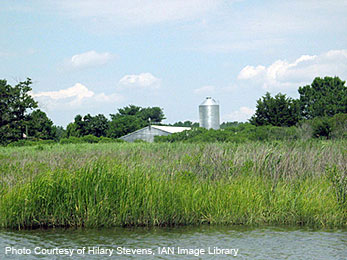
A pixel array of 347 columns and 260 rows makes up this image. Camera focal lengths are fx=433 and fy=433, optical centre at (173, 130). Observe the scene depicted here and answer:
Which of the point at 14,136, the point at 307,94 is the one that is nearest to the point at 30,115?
the point at 14,136

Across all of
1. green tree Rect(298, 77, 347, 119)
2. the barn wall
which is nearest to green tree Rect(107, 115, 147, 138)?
the barn wall

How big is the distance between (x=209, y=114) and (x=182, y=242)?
35.4 m

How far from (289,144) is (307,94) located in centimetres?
4932

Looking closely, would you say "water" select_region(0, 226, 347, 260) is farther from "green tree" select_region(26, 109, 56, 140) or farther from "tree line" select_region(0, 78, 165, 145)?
"green tree" select_region(26, 109, 56, 140)

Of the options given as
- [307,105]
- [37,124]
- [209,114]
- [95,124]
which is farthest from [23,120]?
[307,105]

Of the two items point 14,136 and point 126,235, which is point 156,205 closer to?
point 126,235

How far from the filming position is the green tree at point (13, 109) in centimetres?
4328

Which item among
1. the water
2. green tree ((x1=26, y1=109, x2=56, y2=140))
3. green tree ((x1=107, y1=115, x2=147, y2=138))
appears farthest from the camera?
green tree ((x1=107, y1=115, x2=147, y2=138))

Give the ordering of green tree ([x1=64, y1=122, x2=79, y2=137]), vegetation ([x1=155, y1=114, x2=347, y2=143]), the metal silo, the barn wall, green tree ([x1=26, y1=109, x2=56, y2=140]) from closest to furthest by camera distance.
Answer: vegetation ([x1=155, y1=114, x2=347, y2=143])
the metal silo
the barn wall
green tree ([x1=26, y1=109, x2=56, y2=140])
green tree ([x1=64, y1=122, x2=79, y2=137])

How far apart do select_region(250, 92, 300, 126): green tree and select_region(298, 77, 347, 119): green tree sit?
19.1 ft

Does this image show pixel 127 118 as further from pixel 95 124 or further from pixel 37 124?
pixel 37 124

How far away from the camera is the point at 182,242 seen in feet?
24.6

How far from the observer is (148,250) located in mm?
7055

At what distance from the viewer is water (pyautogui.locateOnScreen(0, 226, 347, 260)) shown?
22.3 ft
